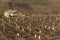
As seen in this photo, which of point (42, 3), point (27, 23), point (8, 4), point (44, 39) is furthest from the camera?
point (42, 3)

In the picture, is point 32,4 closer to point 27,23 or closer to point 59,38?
point 27,23

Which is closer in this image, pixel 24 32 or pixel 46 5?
pixel 24 32

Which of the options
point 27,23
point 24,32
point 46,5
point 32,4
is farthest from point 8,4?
point 24,32

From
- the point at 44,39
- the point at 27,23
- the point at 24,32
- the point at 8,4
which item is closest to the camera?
the point at 44,39

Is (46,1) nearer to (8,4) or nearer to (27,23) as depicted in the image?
(8,4)

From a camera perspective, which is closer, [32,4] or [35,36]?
[35,36]

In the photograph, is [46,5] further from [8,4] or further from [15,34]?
[15,34]

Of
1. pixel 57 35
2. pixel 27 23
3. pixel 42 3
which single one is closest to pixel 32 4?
pixel 42 3

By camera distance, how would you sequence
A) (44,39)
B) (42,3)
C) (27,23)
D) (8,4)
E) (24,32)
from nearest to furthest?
(44,39)
(24,32)
(27,23)
(8,4)
(42,3)
